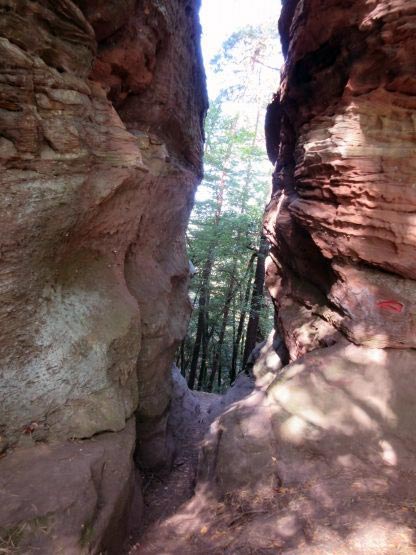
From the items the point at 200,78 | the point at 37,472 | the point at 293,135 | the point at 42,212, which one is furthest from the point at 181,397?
the point at 200,78

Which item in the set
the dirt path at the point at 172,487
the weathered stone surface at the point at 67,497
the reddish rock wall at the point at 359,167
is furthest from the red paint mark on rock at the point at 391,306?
the weathered stone surface at the point at 67,497

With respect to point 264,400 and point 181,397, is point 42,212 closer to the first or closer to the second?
point 264,400

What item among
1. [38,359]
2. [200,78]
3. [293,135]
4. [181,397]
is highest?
[200,78]

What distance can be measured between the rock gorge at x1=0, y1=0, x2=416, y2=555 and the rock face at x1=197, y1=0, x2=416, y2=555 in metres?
0.03

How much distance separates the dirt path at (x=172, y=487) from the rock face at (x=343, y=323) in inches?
47.8

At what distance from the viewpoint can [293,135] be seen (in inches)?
392

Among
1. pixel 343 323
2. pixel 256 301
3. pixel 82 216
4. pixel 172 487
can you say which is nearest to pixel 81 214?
pixel 82 216

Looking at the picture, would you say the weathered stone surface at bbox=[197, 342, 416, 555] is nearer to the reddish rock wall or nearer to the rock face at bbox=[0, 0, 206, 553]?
the reddish rock wall

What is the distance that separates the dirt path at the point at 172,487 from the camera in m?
5.47

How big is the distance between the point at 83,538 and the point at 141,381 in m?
3.32

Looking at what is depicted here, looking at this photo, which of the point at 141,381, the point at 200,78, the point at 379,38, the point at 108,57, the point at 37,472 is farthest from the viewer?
the point at 200,78

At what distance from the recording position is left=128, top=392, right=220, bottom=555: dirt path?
5473 mm

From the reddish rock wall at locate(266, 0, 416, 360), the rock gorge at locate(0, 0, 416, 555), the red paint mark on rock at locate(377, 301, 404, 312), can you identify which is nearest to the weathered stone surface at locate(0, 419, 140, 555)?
the rock gorge at locate(0, 0, 416, 555)

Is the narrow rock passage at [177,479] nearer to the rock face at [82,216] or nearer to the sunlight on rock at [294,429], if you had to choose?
the rock face at [82,216]
